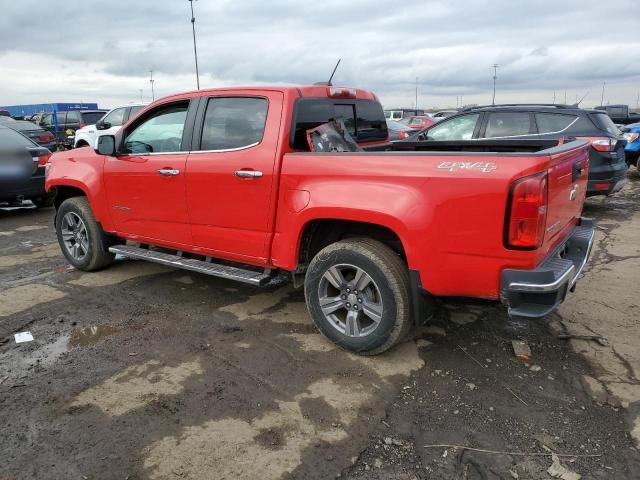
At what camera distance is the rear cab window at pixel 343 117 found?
3798mm

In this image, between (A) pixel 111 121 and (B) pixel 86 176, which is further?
(A) pixel 111 121

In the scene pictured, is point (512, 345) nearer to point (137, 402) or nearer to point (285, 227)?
point (285, 227)

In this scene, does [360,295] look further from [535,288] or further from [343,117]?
[343,117]

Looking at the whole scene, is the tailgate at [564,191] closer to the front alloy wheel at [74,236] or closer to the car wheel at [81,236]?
the car wheel at [81,236]

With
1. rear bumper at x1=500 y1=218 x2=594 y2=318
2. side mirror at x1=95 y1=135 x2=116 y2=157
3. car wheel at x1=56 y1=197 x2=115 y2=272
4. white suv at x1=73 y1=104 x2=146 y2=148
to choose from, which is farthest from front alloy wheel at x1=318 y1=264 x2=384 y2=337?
white suv at x1=73 y1=104 x2=146 y2=148

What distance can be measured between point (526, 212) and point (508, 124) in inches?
231

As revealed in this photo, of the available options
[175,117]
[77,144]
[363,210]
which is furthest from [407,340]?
[77,144]

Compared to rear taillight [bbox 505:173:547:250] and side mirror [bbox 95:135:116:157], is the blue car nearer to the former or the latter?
rear taillight [bbox 505:173:547:250]

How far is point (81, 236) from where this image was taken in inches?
216

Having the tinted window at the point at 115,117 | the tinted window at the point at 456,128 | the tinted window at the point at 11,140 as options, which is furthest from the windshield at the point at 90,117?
the tinted window at the point at 456,128

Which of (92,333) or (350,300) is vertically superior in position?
(350,300)

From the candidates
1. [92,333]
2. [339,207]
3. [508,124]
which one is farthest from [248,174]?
[508,124]

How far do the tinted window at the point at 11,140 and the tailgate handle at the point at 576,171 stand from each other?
8.43 meters

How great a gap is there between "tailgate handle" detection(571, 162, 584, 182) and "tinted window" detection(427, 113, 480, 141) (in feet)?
16.0
